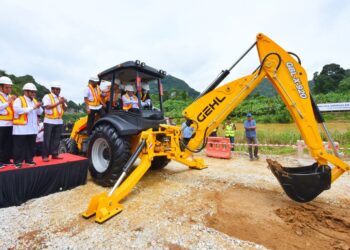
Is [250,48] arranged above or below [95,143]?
above

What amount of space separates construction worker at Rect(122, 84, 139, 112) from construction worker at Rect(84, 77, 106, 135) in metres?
0.62

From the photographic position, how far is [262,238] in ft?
8.17

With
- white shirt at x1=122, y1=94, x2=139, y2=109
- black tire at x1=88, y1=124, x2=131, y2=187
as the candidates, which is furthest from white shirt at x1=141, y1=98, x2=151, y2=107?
black tire at x1=88, y1=124, x2=131, y2=187

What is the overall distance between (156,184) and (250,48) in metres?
3.06

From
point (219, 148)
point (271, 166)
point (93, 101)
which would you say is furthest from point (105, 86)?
point (219, 148)

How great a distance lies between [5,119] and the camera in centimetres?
369

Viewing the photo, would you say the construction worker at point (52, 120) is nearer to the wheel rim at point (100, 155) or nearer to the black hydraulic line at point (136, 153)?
the wheel rim at point (100, 155)

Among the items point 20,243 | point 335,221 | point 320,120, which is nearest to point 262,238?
point 335,221

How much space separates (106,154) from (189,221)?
243 cm

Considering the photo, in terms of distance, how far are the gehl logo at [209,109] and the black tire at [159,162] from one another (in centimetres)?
172

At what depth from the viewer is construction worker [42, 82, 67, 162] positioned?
4055 mm

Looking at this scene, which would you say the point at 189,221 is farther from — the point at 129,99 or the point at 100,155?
the point at 129,99

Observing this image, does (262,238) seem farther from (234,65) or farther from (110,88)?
(110,88)

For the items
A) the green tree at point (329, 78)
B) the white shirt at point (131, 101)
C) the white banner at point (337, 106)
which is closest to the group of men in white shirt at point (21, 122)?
the white shirt at point (131, 101)
